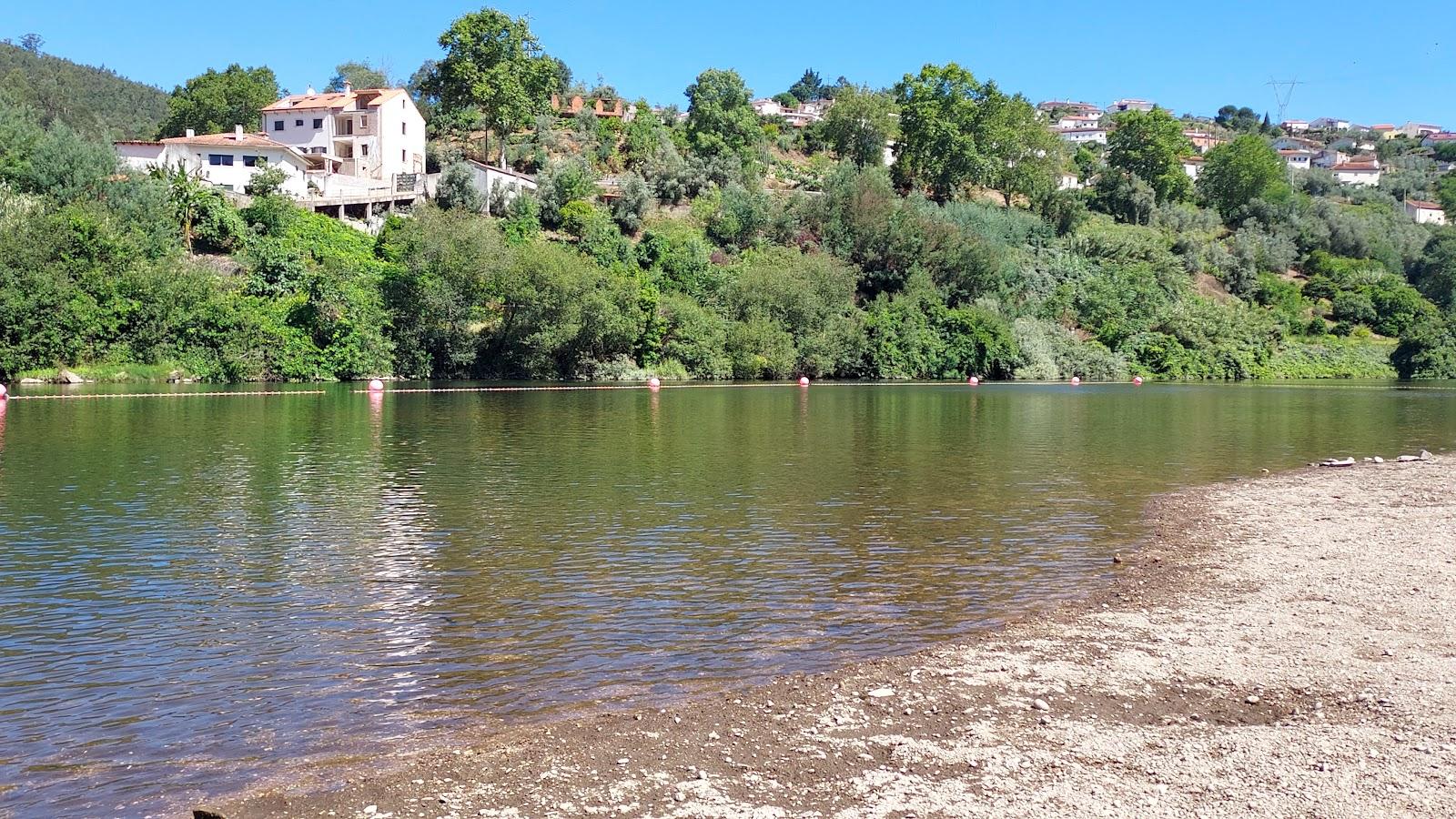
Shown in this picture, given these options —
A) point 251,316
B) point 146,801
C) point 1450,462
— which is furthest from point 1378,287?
point 146,801

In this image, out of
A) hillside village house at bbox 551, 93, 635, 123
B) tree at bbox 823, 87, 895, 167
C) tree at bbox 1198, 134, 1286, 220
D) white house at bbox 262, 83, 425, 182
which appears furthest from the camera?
tree at bbox 1198, 134, 1286, 220

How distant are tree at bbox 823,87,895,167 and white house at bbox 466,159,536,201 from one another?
46185 millimetres

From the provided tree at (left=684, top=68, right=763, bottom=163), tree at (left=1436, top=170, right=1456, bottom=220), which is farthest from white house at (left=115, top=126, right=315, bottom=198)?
tree at (left=1436, top=170, right=1456, bottom=220)

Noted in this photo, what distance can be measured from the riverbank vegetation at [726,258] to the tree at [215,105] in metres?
0.66

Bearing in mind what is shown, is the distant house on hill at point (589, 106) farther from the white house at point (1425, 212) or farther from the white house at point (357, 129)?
the white house at point (1425, 212)

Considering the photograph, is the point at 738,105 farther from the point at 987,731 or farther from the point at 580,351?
the point at 987,731

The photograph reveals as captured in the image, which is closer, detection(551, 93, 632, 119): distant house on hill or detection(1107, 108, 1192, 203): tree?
detection(551, 93, 632, 119): distant house on hill

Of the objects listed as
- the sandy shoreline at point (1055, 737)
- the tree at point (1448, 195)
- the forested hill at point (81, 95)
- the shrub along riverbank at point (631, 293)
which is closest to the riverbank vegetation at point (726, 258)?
the shrub along riverbank at point (631, 293)

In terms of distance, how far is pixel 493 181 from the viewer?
85.6 metres

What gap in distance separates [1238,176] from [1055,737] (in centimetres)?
14636

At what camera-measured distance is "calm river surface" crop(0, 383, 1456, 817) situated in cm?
938

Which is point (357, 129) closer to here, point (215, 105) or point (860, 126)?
point (215, 105)

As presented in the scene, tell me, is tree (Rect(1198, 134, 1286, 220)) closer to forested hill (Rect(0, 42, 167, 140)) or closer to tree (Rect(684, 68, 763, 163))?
tree (Rect(684, 68, 763, 163))

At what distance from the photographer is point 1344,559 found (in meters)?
15.2
